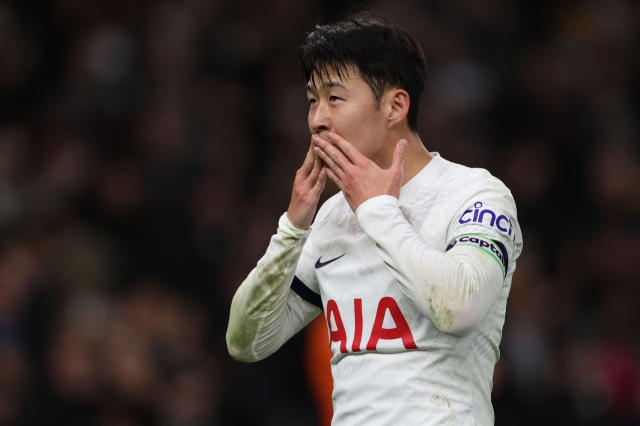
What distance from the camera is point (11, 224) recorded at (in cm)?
743

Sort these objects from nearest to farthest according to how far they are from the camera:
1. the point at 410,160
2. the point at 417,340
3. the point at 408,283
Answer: the point at 408,283, the point at 417,340, the point at 410,160

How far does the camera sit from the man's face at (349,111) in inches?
115

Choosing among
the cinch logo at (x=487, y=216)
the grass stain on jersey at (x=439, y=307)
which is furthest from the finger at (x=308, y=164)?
the grass stain on jersey at (x=439, y=307)

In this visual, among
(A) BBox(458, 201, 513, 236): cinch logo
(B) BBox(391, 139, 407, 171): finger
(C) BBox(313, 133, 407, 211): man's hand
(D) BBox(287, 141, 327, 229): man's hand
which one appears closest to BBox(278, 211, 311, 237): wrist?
(D) BBox(287, 141, 327, 229): man's hand

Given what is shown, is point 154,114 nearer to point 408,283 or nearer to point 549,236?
point 549,236

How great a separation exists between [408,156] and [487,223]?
1.63 feet

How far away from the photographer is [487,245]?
2.64 meters

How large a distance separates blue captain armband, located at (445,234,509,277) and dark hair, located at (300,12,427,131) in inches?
22.3

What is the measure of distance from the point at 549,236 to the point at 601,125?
1453 millimetres

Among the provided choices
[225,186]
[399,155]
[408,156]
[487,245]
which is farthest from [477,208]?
[225,186]

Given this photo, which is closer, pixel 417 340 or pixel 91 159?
pixel 417 340

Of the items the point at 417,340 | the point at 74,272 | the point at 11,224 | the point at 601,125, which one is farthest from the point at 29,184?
the point at 417,340

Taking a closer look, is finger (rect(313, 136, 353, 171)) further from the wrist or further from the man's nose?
the wrist

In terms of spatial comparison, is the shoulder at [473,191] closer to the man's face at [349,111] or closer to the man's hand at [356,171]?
the man's hand at [356,171]
